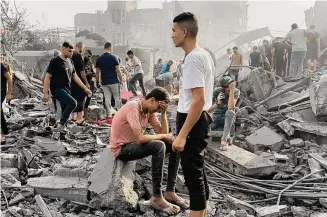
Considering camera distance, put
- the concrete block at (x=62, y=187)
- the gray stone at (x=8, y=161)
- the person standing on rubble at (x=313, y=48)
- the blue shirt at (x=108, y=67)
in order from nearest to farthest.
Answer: the concrete block at (x=62, y=187) → the gray stone at (x=8, y=161) → the blue shirt at (x=108, y=67) → the person standing on rubble at (x=313, y=48)

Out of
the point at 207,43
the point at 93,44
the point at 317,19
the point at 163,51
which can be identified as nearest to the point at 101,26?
the point at 163,51

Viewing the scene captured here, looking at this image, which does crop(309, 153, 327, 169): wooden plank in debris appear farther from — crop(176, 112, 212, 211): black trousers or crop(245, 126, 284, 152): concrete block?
crop(176, 112, 212, 211): black trousers

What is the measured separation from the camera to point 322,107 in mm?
6641

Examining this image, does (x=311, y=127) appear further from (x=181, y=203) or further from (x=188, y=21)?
(x=188, y=21)

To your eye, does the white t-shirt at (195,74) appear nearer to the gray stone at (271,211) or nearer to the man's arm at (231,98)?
the gray stone at (271,211)

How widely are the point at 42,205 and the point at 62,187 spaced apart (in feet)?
1.05

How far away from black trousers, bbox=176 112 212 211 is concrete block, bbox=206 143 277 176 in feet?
6.70

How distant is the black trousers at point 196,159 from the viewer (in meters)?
2.92

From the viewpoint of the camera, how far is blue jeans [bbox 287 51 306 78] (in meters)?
10.4

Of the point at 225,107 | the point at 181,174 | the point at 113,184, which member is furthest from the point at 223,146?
the point at 113,184

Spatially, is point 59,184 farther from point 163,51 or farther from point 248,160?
point 163,51

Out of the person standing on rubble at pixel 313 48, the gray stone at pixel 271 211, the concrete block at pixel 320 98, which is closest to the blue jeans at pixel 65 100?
the gray stone at pixel 271 211

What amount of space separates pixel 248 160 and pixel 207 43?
35.0m

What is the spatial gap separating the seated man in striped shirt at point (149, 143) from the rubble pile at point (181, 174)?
156 millimetres
